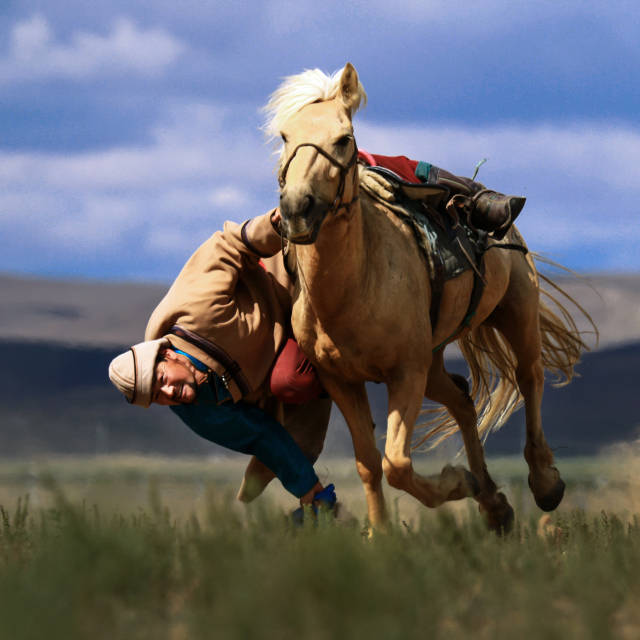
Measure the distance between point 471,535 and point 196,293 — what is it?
2.11 m

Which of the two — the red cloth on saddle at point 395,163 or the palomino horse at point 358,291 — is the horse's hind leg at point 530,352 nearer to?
the palomino horse at point 358,291

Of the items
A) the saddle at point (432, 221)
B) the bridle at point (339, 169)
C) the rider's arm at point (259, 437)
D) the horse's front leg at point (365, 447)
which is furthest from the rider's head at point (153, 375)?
the saddle at point (432, 221)

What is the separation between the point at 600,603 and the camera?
3.09 metres

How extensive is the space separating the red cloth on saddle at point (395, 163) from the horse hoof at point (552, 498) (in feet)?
7.78

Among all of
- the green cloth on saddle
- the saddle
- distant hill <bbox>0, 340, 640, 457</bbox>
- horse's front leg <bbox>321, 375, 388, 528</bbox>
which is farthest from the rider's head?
distant hill <bbox>0, 340, 640, 457</bbox>

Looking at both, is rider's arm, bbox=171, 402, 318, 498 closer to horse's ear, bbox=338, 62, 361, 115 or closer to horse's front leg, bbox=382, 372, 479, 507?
horse's front leg, bbox=382, 372, 479, 507

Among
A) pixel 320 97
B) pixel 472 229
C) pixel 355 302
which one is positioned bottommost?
pixel 355 302

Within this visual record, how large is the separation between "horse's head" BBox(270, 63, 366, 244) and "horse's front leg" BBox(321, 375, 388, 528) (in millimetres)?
1255

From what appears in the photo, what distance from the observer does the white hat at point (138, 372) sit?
513 centimetres

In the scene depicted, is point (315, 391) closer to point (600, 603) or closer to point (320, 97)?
point (320, 97)

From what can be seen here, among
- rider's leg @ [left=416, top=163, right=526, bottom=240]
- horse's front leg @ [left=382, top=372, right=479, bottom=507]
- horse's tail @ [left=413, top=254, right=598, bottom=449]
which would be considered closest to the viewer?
horse's front leg @ [left=382, top=372, right=479, bottom=507]

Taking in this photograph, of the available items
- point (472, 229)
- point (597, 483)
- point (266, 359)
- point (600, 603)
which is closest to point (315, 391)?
point (266, 359)

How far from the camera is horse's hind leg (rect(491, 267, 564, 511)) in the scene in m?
6.48

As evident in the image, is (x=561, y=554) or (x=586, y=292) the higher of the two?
(x=586, y=292)
